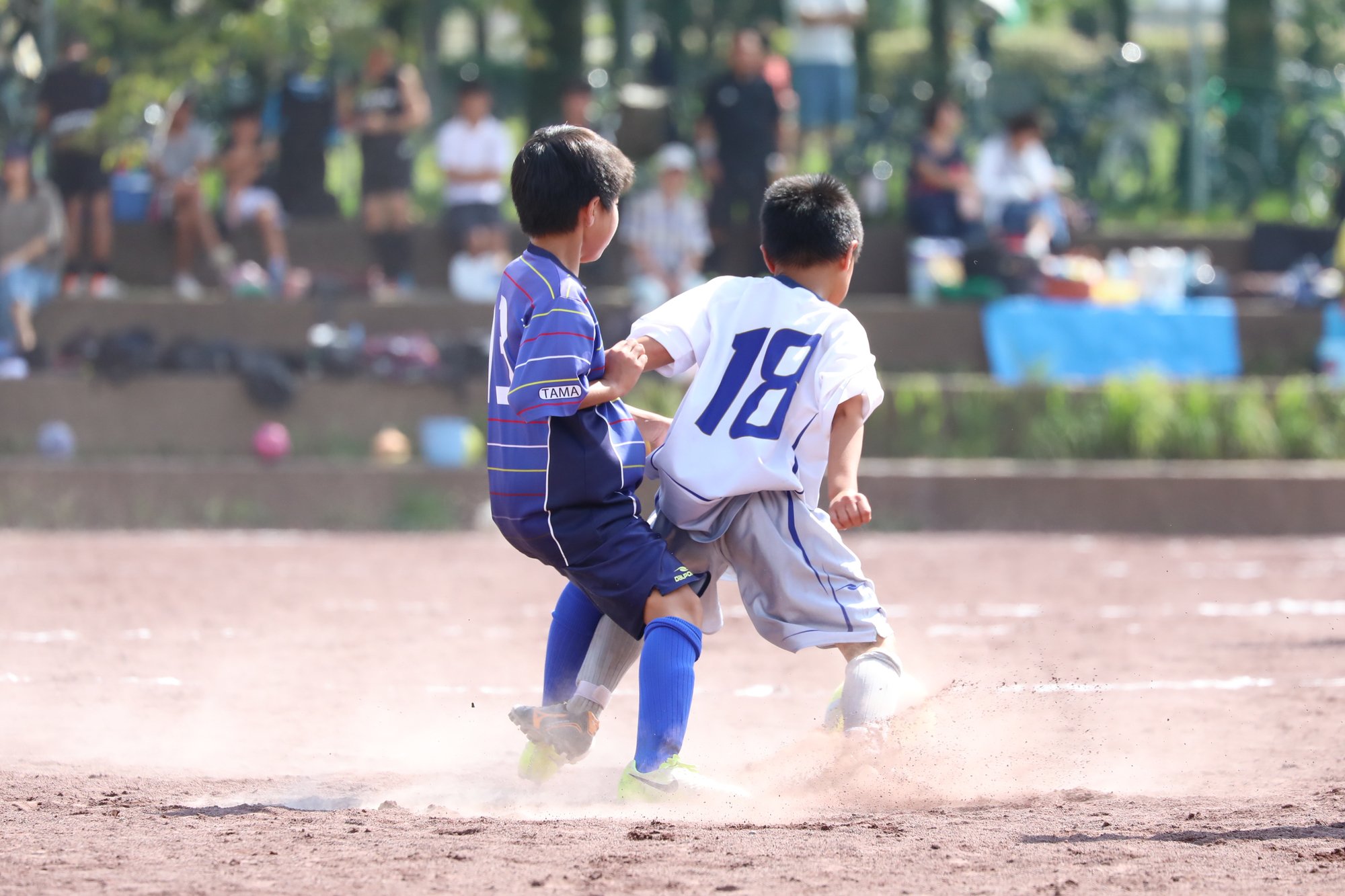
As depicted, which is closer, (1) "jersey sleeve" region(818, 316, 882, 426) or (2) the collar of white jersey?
(1) "jersey sleeve" region(818, 316, 882, 426)

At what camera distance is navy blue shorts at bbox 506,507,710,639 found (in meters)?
4.01

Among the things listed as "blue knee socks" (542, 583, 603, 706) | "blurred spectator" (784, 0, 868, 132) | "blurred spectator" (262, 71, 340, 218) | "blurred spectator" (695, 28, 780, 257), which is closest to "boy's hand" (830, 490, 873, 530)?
"blue knee socks" (542, 583, 603, 706)

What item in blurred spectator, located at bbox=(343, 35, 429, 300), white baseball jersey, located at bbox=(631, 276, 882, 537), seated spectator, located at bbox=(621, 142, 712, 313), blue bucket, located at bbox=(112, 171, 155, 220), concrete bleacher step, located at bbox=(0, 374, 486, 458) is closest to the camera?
white baseball jersey, located at bbox=(631, 276, 882, 537)

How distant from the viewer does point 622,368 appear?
4.02 m

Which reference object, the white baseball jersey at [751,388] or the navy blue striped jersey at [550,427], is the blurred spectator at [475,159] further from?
the navy blue striped jersey at [550,427]

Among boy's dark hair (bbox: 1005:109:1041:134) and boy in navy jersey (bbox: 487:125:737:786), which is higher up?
boy's dark hair (bbox: 1005:109:1041:134)

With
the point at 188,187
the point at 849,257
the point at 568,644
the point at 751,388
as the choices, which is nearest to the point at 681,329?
the point at 751,388

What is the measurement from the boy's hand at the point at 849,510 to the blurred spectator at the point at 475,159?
8.87 meters

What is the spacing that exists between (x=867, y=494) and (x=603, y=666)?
6247mm

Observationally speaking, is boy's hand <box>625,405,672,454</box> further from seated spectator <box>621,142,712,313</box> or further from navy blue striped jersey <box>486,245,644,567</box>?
seated spectator <box>621,142,712,313</box>

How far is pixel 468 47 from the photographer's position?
84.8ft

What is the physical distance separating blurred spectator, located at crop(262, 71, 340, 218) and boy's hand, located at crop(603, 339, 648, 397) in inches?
405

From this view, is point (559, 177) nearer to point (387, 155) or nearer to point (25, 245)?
point (25, 245)

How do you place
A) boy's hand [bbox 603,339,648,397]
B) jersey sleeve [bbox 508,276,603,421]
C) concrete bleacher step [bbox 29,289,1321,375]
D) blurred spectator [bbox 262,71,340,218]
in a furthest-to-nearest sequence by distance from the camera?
1. blurred spectator [bbox 262,71,340,218]
2. concrete bleacher step [bbox 29,289,1321,375]
3. boy's hand [bbox 603,339,648,397]
4. jersey sleeve [bbox 508,276,603,421]
